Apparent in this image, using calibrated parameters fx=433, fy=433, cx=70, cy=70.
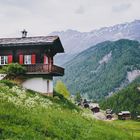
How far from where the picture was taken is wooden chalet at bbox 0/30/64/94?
64625 millimetres

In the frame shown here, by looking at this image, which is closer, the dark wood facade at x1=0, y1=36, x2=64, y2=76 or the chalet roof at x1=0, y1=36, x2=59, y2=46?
the dark wood facade at x1=0, y1=36, x2=64, y2=76

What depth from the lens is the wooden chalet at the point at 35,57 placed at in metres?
64.6

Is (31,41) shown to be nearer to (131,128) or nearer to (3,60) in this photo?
(3,60)

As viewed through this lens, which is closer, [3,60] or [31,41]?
[31,41]

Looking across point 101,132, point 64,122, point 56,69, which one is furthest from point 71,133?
point 56,69

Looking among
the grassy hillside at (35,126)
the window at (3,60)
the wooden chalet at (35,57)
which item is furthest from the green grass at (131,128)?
the window at (3,60)

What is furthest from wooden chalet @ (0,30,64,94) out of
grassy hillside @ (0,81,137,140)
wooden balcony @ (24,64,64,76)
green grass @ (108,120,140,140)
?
grassy hillside @ (0,81,137,140)

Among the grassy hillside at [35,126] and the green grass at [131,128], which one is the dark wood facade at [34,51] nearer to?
the green grass at [131,128]

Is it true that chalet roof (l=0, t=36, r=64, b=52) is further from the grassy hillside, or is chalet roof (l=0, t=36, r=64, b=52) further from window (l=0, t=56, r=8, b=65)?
the grassy hillside

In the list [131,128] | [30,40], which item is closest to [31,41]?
[30,40]

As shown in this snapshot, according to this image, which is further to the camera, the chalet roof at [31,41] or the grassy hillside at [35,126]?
the chalet roof at [31,41]

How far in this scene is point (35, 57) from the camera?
67.3 metres

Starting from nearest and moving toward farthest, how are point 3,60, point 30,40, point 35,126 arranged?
point 35,126 < point 30,40 < point 3,60

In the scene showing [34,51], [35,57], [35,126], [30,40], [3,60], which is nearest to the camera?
[35,126]
